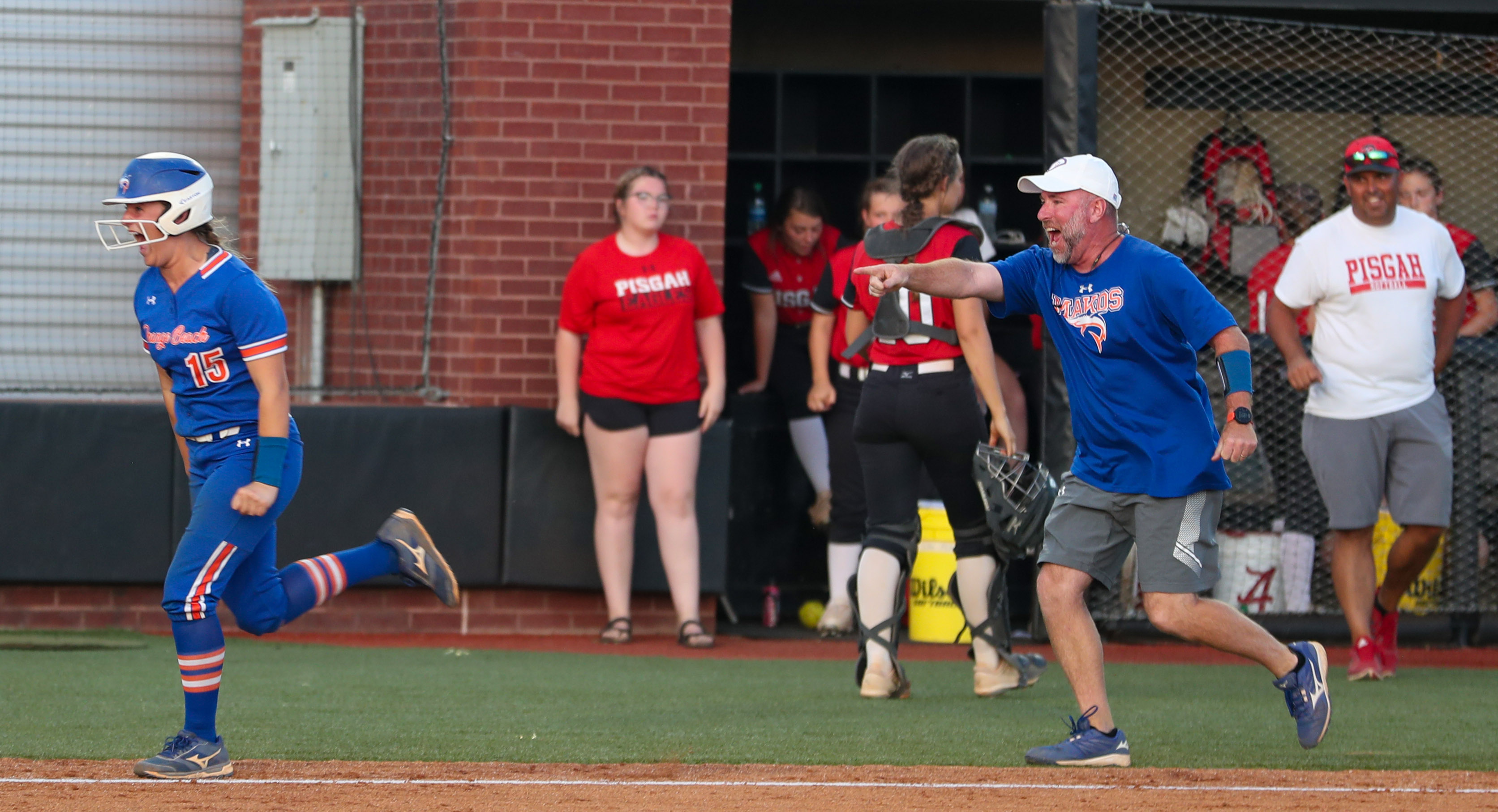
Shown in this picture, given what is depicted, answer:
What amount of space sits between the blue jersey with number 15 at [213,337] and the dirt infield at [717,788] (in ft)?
3.36

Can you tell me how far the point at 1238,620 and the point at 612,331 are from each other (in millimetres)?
4061

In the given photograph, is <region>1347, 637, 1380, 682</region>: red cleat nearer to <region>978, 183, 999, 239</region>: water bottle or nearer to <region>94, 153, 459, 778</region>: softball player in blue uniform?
<region>978, 183, 999, 239</region>: water bottle

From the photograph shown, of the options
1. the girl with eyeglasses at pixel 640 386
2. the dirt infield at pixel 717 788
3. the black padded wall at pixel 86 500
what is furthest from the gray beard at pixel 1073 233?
the black padded wall at pixel 86 500

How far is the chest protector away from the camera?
613 centimetres

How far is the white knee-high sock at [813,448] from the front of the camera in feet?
30.6

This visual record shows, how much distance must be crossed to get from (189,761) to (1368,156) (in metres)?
5.11

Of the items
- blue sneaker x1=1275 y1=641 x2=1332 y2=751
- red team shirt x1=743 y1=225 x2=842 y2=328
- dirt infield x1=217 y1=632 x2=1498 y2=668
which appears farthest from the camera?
red team shirt x1=743 y1=225 x2=842 y2=328

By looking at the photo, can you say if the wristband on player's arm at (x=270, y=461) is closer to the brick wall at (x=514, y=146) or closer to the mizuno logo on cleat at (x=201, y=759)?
the mizuno logo on cleat at (x=201, y=759)

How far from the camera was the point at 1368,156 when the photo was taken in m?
6.87

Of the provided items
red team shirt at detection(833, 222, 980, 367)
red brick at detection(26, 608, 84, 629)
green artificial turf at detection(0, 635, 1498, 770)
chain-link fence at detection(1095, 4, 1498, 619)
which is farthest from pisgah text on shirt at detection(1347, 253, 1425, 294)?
red brick at detection(26, 608, 84, 629)

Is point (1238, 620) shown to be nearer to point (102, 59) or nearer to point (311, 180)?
point (311, 180)

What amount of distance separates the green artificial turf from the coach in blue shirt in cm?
33

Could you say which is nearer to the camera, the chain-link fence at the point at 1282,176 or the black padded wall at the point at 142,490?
the black padded wall at the point at 142,490

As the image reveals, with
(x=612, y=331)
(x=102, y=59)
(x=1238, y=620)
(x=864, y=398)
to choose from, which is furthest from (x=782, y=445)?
(x=1238, y=620)
